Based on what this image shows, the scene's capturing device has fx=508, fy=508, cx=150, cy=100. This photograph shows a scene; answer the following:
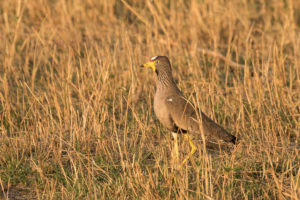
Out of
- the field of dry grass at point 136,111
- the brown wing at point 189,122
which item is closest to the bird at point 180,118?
the brown wing at point 189,122

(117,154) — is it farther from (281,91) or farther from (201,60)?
(201,60)

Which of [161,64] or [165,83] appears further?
[161,64]

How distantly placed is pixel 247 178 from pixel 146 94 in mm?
2362

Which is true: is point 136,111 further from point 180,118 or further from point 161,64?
point 180,118

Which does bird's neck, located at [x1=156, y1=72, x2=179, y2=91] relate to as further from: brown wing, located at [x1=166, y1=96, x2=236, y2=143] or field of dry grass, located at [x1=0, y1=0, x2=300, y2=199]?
field of dry grass, located at [x1=0, y1=0, x2=300, y2=199]

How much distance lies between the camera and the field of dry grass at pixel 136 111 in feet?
13.6

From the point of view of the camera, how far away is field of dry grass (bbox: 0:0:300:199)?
416cm

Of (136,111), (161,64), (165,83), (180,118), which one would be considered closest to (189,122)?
(180,118)

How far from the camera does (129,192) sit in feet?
13.3

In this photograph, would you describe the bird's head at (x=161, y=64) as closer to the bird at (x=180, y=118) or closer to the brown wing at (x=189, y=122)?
the bird at (x=180, y=118)

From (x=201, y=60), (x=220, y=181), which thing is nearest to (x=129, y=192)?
(x=220, y=181)

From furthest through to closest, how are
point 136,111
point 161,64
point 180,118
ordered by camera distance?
point 136,111 → point 161,64 → point 180,118

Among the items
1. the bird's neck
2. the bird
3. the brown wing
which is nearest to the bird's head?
the bird's neck

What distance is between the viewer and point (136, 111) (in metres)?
5.79
